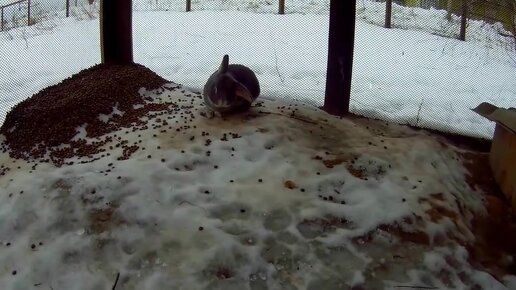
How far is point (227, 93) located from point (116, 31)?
1.83 meters

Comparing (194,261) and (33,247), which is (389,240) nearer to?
(194,261)

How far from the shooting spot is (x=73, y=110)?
4332mm

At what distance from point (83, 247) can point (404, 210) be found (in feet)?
5.87

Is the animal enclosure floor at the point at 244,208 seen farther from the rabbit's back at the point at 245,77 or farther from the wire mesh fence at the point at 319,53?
the wire mesh fence at the point at 319,53

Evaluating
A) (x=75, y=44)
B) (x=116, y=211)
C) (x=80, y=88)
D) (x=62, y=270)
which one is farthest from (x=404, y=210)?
(x=75, y=44)

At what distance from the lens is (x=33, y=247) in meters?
2.88

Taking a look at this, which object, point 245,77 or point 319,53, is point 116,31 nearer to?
point 245,77

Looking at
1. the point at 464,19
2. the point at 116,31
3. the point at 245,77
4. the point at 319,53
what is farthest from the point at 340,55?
the point at 116,31

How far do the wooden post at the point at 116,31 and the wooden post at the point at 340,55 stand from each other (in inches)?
79.1

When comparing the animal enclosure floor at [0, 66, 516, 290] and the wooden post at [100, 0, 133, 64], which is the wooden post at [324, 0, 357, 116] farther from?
the wooden post at [100, 0, 133, 64]

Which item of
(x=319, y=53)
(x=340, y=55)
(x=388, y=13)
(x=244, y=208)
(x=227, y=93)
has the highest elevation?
(x=388, y=13)

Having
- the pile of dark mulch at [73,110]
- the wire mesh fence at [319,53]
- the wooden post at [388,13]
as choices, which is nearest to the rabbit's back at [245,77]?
the wire mesh fence at [319,53]

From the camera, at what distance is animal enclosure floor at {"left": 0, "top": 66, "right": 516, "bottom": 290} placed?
274 centimetres

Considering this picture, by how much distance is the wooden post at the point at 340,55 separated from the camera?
14.9 ft
